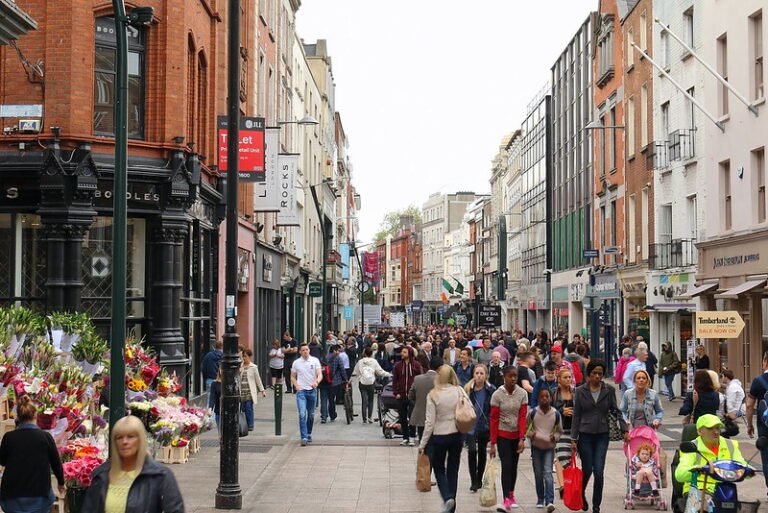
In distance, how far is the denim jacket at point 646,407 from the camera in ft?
45.7

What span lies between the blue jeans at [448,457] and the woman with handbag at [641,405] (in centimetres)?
221

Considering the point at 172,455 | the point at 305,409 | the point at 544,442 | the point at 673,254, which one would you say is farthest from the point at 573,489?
the point at 673,254

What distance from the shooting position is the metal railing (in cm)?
3338

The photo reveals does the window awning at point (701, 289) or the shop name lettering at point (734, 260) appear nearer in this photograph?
the shop name lettering at point (734, 260)

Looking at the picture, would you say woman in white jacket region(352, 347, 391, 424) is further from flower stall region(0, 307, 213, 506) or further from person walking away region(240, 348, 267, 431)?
flower stall region(0, 307, 213, 506)

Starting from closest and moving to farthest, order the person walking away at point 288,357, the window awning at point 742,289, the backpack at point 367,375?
the backpack at point 367,375, the window awning at point 742,289, the person walking away at point 288,357

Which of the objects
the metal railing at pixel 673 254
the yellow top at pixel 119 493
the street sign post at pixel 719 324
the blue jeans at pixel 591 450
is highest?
the metal railing at pixel 673 254

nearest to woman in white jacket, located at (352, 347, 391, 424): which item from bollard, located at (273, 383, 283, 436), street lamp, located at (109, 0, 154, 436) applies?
bollard, located at (273, 383, 283, 436)

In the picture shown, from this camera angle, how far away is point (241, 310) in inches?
1346

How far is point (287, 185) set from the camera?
3372 cm

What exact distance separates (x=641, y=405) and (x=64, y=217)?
36.0 feet

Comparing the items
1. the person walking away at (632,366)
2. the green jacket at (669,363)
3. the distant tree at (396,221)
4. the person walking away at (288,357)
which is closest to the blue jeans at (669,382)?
the green jacket at (669,363)

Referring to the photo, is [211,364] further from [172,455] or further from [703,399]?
[703,399]

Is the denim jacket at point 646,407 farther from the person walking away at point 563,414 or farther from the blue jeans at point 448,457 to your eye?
the blue jeans at point 448,457
